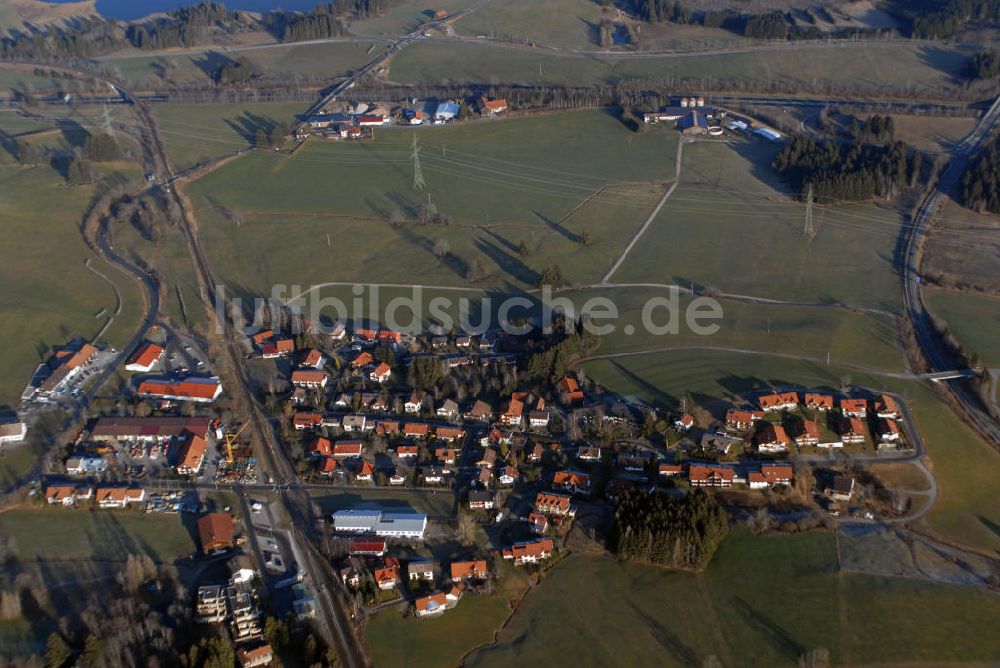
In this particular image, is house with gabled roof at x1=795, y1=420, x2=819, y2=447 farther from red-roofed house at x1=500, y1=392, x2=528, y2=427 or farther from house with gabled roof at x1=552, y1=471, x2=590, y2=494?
red-roofed house at x1=500, y1=392, x2=528, y2=427

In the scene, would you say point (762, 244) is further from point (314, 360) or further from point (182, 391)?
point (182, 391)

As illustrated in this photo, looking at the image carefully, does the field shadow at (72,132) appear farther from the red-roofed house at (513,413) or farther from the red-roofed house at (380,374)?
the red-roofed house at (513,413)

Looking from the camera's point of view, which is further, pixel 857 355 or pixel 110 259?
pixel 110 259

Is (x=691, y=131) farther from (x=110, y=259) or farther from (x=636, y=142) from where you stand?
(x=110, y=259)

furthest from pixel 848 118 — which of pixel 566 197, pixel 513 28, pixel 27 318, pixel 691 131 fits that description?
pixel 27 318

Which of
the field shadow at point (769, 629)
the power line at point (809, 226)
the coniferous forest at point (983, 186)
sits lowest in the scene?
the field shadow at point (769, 629)

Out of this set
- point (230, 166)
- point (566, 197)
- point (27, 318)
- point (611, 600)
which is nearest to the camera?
point (611, 600)

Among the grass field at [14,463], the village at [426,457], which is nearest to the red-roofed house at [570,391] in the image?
the village at [426,457]
